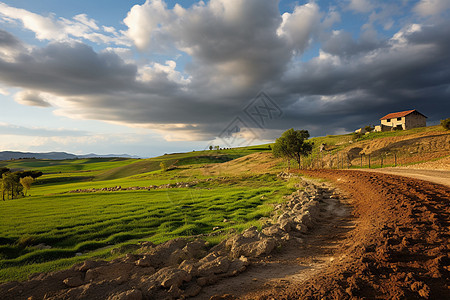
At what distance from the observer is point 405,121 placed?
3000 inches

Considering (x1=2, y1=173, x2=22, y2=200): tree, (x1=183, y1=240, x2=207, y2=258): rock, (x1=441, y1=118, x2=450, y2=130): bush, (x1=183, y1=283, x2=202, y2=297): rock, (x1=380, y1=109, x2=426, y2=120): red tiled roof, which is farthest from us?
(x1=380, y1=109, x2=426, y2=120): red tiled roof

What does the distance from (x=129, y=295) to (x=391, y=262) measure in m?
6.17

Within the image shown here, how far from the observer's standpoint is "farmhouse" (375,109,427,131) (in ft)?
251

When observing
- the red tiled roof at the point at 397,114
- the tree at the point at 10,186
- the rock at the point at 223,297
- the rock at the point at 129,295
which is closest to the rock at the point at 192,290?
the rock at the point at 223,297

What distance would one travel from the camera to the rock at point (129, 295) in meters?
4.30

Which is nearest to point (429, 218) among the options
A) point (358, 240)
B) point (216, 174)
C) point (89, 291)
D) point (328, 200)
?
point (358, 240)

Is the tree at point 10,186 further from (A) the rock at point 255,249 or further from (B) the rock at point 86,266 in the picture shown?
(A) the rock at point 255,249

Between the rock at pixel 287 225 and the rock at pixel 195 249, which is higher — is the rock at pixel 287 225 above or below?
above

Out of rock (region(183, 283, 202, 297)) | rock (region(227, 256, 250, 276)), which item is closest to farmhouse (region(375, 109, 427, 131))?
rock (region(227, 256, 250, 276))

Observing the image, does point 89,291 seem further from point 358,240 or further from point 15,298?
point 358,240

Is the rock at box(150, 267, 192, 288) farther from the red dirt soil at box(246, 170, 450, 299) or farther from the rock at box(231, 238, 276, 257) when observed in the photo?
the rock at box(231, 238, 276, 257)

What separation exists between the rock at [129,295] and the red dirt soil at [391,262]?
2.30 m

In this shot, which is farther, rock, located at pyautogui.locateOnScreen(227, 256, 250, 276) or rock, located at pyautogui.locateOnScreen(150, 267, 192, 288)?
rock, located at pyautogui.locateOnScreen(227, 256, 250, 276)

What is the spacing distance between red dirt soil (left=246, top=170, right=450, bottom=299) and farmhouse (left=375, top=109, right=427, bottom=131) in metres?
87.1
